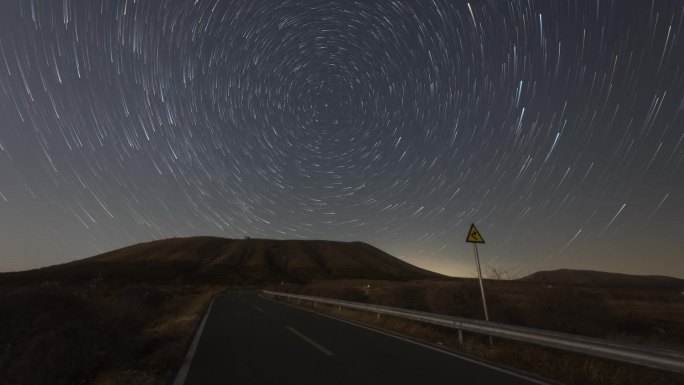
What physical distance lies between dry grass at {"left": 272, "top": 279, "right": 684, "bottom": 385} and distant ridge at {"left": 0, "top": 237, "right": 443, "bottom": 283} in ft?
255

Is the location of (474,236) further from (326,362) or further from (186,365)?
(186,365)

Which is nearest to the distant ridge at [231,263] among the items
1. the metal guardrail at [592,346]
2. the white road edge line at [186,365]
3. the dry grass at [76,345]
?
the dry grass at [76,345]

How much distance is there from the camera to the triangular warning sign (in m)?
10.9

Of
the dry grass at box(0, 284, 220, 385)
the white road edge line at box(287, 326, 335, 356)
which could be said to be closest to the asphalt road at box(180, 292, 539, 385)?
the white road edge line at box(287, 326, 335, 356)

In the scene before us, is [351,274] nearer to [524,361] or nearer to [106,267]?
[106,267]

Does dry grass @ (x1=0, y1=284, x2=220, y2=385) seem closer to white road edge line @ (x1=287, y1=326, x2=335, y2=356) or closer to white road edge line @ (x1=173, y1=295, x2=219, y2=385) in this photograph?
white road edge line @ (x1=173, y1=295, x2=219, y2=385)

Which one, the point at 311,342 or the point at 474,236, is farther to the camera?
the point at 474,236

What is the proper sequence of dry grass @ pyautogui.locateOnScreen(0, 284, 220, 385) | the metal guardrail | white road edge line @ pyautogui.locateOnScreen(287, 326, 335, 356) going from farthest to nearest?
1. white road edge line @ pyautogui.locateOnScreen(287, 326, 335, 356)
2. dry grass @ pyautogui.locateOnScreen(0, 284, 220, 385)
3. the metal guardrail

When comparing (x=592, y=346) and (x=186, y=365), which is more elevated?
(x=592, y=346)

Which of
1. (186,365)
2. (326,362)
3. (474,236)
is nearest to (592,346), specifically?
(326,362)

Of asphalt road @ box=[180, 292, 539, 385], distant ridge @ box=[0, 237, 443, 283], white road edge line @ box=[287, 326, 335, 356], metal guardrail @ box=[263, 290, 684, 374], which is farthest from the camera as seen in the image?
distant ridge @ box=[0, 237, 443, 283]

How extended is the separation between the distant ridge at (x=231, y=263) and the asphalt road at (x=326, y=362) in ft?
279

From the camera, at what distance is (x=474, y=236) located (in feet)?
36.1

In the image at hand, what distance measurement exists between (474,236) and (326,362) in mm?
6019
